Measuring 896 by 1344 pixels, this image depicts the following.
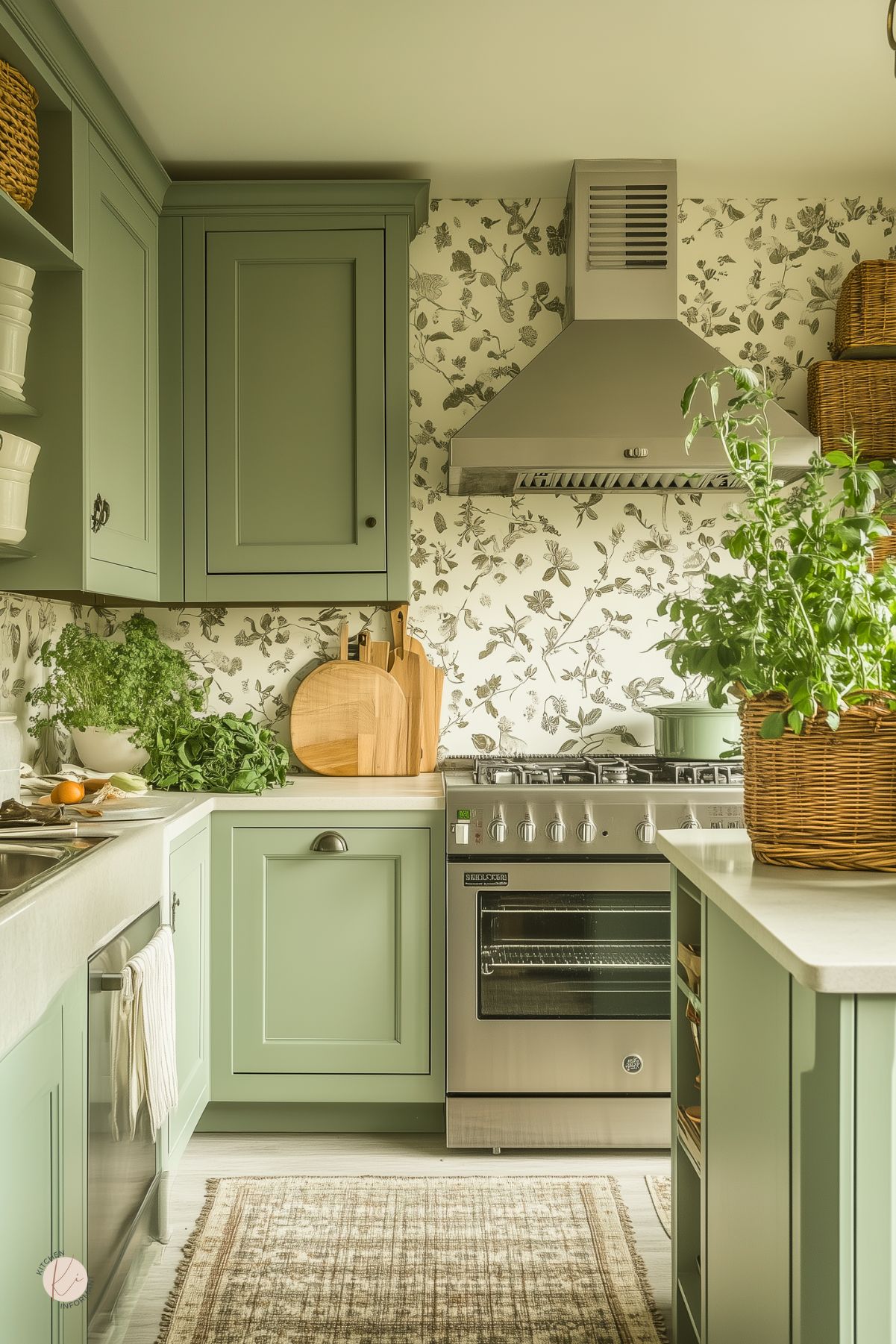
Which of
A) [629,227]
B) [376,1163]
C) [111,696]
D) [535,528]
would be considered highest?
[629,227]

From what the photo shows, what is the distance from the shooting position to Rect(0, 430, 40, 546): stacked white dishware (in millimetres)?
1977

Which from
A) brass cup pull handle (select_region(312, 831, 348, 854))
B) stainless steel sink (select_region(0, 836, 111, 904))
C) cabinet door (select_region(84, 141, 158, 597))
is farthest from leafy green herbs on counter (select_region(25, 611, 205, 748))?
stainless steel sink (select_region(0, 836, 111, 904))

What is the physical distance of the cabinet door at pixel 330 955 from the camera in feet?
8.72

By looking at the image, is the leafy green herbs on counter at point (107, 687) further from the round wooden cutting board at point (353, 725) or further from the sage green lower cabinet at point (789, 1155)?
the sage green lower cabinet at point (789, 1155)

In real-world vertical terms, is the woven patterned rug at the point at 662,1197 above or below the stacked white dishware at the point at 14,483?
below

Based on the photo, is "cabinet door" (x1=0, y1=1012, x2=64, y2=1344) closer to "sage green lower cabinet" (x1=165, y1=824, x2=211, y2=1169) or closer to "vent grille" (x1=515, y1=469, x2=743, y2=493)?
"sage green lower cabinet" (x1=165, y1=824, x2=211, y2=1169)

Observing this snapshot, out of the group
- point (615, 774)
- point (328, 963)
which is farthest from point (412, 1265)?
point (615, 774)

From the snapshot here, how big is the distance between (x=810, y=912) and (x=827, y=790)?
26 cm

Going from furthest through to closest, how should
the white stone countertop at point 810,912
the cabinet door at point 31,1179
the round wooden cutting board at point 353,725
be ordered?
the round wooden cutting board at point 353,725 → the cabinet door at point 31,1179 → the white stone countertop at point 810,912

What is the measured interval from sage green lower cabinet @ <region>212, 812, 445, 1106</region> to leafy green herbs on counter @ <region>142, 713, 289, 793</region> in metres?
0.13

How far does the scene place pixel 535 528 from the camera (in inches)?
126

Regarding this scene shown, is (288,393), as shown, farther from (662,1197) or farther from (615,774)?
(662,1197)

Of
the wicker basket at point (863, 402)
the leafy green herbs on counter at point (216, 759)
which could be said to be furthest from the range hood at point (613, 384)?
the leafy green herbs on counter at point (216, 759)

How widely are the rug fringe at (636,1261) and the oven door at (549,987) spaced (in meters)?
0.26
